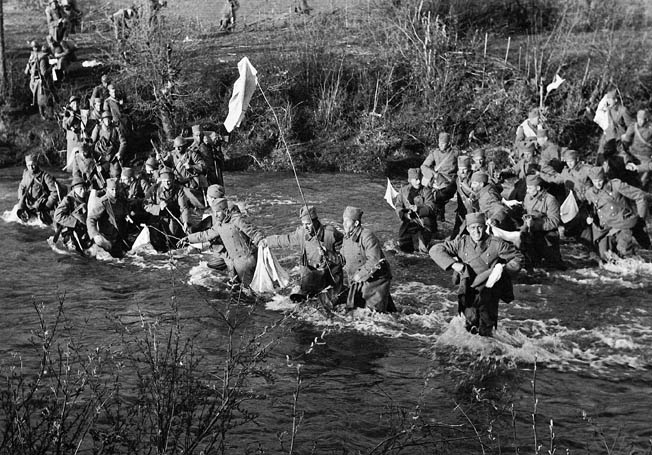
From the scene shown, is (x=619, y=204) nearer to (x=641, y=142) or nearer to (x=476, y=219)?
(x=476, y=219)

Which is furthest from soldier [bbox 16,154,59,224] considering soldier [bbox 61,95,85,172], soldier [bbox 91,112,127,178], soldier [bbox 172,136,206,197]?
soldier [bbox 61,95,85,172]

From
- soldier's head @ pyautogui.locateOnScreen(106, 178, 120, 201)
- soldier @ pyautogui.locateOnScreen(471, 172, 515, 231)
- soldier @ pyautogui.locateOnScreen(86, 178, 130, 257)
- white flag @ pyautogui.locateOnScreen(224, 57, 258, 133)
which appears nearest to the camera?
white flag @ pyautogui.locateOnScreen(224, 57, 258, 133)

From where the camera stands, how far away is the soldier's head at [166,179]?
48.7ft

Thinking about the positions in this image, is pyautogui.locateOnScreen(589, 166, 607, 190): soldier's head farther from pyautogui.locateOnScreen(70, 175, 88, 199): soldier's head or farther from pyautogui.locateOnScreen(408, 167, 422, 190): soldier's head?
pyautogui.locateOnScreen(70, 175, 88, 199): soldier's head

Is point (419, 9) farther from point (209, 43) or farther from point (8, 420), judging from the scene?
point (8, 420)

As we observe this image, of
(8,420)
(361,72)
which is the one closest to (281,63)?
(361,72)

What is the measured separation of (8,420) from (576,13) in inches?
962

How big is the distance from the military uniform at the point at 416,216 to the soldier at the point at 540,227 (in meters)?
1.64

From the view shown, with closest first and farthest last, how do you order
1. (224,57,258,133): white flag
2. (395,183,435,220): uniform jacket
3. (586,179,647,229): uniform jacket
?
1. (224,57,258,133): white flag
2. (586,179,647,229): uniform jacket
3. (395,183,435,220): uniform jacket

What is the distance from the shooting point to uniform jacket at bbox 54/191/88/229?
14812 mm

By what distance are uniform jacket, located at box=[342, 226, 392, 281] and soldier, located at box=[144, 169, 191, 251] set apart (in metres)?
4.12

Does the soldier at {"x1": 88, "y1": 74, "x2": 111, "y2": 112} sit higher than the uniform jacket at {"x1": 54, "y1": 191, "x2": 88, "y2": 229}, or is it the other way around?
the soldier at {"x1": 88, "y1": 74, "x2": 111, "y2": 112}

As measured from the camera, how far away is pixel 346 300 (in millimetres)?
11727

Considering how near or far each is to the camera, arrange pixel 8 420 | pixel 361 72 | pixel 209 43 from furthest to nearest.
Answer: pixel 209 43 < pixel 361 72 < pixel 8 420
